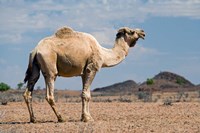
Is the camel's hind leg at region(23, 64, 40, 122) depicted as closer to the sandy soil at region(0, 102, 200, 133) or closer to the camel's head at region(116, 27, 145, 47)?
the sandy soil at region(0, 102, 200, 133)

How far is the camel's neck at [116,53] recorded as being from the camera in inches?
733

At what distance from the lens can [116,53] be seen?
1898cm

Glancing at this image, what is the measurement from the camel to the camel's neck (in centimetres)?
4

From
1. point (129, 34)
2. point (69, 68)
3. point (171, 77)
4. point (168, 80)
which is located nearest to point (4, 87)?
point (168, 80)

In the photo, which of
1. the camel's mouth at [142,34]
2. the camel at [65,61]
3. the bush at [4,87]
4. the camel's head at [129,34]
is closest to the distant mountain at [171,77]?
the bush at [4,87]

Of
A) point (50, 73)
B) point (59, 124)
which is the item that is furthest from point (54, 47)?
point (59, 124)

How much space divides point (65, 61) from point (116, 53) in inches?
79.5

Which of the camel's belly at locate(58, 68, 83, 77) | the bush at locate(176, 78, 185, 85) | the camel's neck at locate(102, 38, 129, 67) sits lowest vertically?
the camel's belly at locate(58, 68, 83, 77)

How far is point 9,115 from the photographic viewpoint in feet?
67.3

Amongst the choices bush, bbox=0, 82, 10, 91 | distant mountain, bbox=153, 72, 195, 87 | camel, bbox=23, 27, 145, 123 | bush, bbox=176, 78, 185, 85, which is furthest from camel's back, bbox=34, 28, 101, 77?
distant mountain, bbox=153, 72, 195, 87

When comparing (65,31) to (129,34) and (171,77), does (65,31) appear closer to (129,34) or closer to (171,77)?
(129,34)

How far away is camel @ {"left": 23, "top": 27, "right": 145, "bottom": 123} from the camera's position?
17484 mm

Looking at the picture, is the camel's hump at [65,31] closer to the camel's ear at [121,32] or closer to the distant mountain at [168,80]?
the camel's ear at [121,32]

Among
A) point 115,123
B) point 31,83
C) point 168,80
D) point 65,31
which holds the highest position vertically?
point 168,80
